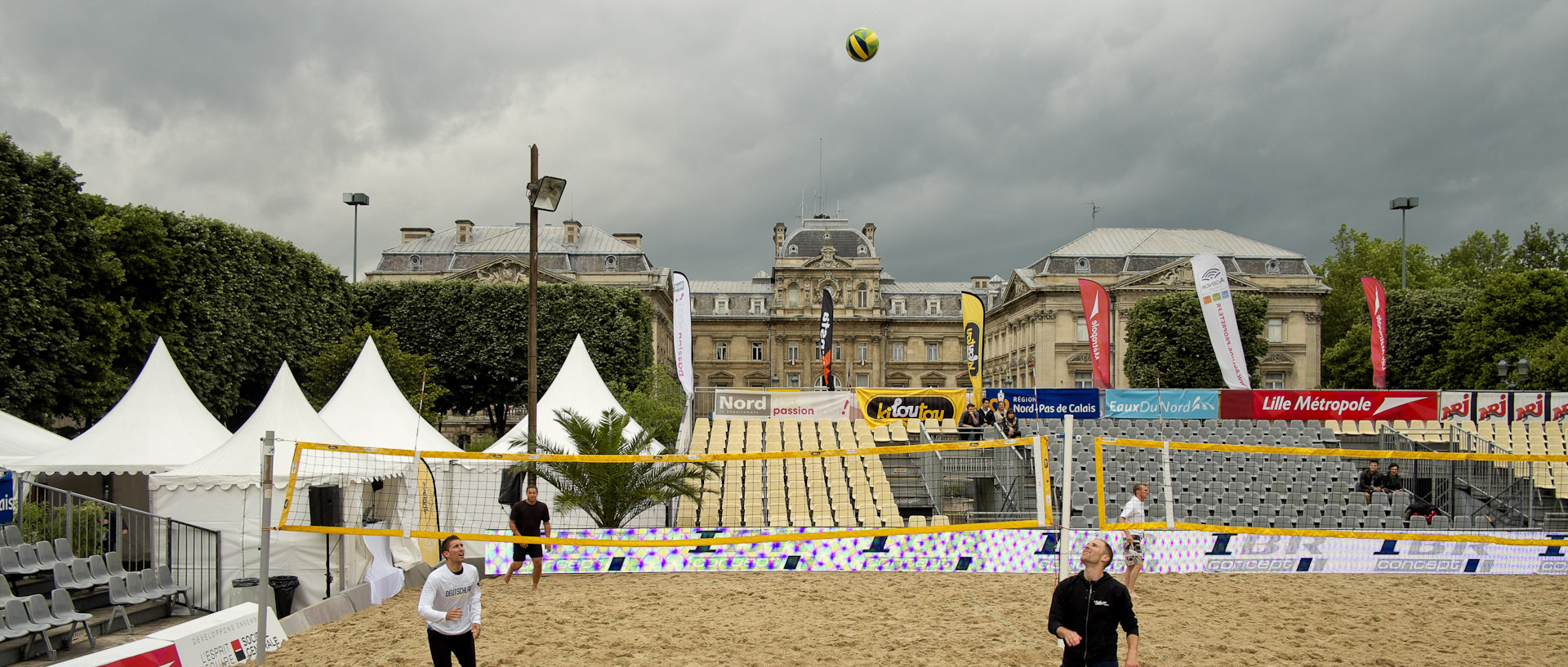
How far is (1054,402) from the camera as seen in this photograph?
1076 inches

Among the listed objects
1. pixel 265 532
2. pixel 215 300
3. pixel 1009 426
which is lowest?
pixel 265 532

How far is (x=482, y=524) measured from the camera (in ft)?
52.8

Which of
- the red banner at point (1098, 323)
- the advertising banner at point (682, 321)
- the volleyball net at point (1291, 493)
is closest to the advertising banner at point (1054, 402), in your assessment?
the red banner at point (1098, 323)

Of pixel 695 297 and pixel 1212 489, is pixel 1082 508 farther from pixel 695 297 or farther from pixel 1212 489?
pixel 695 297

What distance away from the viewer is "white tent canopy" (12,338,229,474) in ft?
48.4

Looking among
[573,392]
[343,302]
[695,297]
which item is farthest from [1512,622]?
[695,297]

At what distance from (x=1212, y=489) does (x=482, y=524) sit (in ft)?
44.3

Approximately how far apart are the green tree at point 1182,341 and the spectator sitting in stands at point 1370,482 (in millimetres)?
41624

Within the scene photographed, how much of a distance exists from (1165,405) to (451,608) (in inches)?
Answer: 923

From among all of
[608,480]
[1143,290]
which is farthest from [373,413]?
[1143,290]

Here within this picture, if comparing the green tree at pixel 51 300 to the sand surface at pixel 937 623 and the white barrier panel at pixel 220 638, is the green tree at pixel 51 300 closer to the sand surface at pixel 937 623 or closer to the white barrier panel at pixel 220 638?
the sand surface at pixel 937 623

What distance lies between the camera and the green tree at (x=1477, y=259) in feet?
208

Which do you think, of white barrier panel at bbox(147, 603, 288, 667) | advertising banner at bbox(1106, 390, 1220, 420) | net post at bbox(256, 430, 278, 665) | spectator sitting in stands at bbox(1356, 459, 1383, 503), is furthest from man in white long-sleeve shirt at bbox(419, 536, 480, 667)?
advertising banner at bbox(1106, 390, 1220, 420)

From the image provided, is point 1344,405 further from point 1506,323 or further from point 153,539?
point 153,539
